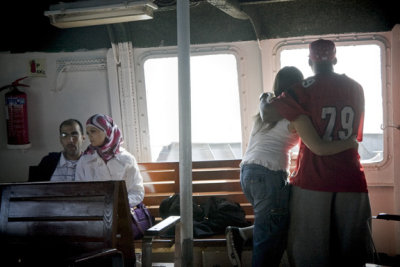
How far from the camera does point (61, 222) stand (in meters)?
3.13

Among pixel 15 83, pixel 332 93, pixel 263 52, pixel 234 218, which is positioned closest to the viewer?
pixel 332 93

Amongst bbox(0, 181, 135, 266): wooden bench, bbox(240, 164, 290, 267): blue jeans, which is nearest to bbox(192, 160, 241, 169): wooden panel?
bbox(240, 164, 290, 267): blue jeans

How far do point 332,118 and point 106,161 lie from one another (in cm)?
211

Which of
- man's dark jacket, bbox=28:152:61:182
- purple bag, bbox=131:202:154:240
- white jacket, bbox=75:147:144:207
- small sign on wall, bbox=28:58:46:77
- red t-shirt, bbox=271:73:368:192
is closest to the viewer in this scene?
red t-shirt, bbox=271:73:368:192

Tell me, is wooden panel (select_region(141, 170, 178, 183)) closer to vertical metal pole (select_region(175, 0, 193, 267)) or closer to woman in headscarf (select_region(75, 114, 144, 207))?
woman in headscarf (select_region(75, 114, 144, 207))

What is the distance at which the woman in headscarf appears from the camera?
406 cm

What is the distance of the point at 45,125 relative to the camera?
544 cm

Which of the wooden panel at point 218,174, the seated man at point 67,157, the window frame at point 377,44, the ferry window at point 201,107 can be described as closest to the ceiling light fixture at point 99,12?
the ferry window at point 201,107

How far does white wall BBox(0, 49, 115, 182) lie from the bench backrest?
942 mm

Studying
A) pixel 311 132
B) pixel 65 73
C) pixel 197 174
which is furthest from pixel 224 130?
pixel 311 132

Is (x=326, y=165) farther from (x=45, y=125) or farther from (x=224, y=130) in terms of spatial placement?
(x=45, y=125)

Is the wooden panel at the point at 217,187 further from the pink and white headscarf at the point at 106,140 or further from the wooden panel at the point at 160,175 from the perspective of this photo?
the pink and white headscarf at the point at 106,140

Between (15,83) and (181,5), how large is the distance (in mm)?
3204

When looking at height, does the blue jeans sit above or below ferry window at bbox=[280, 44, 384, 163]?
below
